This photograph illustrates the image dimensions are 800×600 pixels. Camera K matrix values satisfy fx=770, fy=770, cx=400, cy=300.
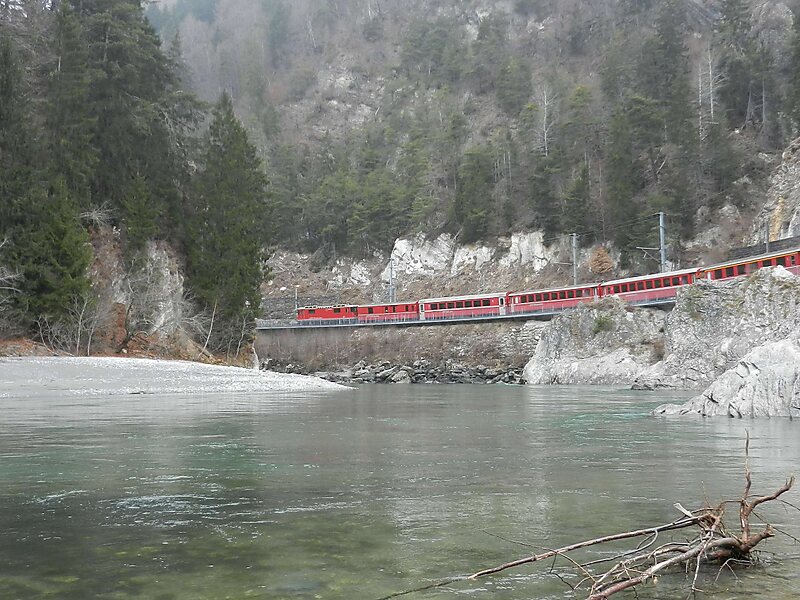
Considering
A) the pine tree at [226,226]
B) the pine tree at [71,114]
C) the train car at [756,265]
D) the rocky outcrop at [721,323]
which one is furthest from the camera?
the pine tree at [226,226]

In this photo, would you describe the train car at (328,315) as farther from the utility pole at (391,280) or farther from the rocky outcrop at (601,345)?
the rocky outcrop at (601,345)

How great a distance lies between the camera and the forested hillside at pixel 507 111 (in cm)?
6806

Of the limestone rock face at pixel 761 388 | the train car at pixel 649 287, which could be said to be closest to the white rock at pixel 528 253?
the train car at pixel 649 287

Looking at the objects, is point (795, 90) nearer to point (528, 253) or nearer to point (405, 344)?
point (528, 253)

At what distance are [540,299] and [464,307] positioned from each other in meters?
7.34

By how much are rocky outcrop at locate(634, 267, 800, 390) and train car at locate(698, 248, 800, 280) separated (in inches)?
151

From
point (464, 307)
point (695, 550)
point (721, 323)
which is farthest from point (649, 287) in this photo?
point (695, 550)

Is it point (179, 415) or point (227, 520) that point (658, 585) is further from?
point (179, 415)

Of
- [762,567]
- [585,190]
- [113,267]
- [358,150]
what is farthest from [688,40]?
[762,567]

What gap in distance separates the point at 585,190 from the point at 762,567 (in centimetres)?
6827

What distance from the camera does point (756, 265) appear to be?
1656 inches

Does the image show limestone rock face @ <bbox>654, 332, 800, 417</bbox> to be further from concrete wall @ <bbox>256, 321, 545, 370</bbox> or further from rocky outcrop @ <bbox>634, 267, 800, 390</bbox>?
concrete wall @ <bbox>256, 321, 545, 370</bbox>

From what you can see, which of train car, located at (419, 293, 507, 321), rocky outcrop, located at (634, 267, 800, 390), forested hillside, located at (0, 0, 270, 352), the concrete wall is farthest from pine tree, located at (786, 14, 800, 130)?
forested hillside, located at (0, 0, 270, 352)

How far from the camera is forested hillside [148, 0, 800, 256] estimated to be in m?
68.1
